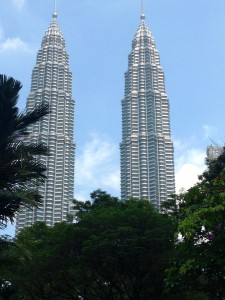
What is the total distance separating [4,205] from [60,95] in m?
68.3

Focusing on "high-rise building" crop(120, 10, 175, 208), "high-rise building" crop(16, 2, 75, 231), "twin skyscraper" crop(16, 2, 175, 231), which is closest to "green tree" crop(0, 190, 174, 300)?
"high-rise building" crop(16, 2, 75, 231)

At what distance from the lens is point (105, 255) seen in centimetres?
2248

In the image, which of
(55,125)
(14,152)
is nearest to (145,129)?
(55,125)

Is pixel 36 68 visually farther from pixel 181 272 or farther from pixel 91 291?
pixel 181 272

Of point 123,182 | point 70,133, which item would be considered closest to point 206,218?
point 123,182

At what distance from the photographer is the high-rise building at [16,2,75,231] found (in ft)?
203

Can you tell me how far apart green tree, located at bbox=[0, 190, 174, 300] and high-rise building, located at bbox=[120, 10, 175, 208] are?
122 feet

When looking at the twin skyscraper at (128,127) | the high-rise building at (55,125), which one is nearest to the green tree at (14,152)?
the high-rise building at (55,125)

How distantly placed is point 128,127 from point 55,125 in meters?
13.0

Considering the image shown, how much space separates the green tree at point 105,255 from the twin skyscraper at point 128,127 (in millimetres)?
32200

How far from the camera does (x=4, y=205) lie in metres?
12.4

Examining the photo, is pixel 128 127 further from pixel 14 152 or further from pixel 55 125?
pixel 14 152

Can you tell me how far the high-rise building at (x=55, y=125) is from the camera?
203 feet

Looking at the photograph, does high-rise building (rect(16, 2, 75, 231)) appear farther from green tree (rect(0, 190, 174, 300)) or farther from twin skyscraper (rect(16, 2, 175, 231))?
green tree (rect(0, 190, 174, 300))
